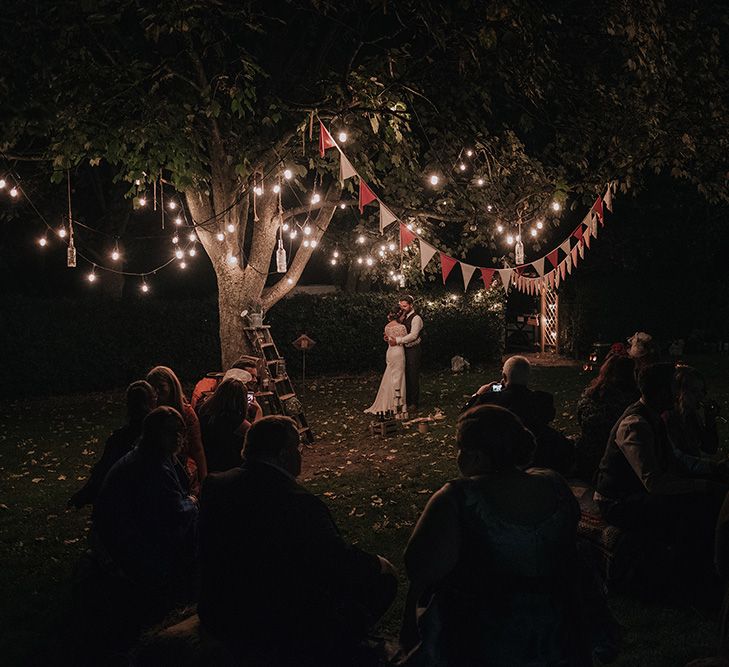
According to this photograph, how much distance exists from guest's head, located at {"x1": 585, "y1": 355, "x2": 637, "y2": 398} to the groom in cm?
688

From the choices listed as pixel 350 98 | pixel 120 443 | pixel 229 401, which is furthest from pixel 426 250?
pixel 120 443

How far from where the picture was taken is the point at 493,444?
2.95 metres

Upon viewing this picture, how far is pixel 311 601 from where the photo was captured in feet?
10.6

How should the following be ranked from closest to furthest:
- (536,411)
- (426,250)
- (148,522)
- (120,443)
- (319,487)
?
(148,522) → (120,443) → (536,411) → (319,487) → (426,250)

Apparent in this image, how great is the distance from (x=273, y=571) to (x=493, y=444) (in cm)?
105

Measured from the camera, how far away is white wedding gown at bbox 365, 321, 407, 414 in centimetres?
1291

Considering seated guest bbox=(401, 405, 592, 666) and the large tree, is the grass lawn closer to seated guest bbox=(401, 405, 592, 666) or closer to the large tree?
seated guest bbox=(401, 405, 592, 666)

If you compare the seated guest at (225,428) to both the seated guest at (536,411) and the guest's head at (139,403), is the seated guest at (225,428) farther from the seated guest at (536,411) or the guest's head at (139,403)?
the seated guest at (536,411)

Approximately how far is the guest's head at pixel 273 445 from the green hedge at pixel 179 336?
14.1m

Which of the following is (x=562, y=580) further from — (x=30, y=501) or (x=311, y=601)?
(x=30, y=501)

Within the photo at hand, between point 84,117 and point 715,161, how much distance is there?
366 inches

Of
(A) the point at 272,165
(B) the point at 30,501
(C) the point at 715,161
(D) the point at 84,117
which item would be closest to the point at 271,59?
(A) the point at 272,165

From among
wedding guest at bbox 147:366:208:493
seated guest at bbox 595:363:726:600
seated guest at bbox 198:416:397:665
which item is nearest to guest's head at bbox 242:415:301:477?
seated guest at bbox 198:416:397:665

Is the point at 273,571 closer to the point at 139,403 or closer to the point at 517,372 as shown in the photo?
the point at 139,403
